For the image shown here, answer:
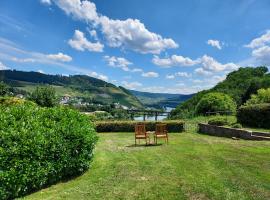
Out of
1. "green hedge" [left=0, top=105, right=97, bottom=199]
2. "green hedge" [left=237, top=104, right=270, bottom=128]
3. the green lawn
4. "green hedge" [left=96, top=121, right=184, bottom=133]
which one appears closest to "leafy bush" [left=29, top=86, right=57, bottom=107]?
"green hedge" [left=96, top=121, right=184, bottom=133]

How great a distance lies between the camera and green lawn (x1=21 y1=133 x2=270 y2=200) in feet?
23.9

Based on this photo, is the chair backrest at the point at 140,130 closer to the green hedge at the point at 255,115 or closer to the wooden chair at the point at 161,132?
the wooden chair at the point at 161,132

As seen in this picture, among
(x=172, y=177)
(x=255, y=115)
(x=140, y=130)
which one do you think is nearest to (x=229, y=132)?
(x=255, y=115)

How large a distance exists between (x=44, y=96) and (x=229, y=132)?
16253 mm

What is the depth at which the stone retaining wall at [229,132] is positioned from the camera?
55.4 feet

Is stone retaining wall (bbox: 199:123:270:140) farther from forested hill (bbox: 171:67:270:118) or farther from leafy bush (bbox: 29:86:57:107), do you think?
forested hill (bbox: 171:67:270:118)

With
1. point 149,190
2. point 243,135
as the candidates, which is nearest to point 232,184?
point 149,190

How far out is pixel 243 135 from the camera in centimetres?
1769

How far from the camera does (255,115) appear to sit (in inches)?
829

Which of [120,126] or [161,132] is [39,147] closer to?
[161,132]

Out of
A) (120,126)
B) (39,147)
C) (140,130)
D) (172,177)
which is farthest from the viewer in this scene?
(120,126)

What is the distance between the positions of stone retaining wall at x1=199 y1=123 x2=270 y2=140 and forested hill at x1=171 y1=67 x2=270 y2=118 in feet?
104

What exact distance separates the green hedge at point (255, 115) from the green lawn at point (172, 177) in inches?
331

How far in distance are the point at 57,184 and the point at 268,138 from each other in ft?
38.2
